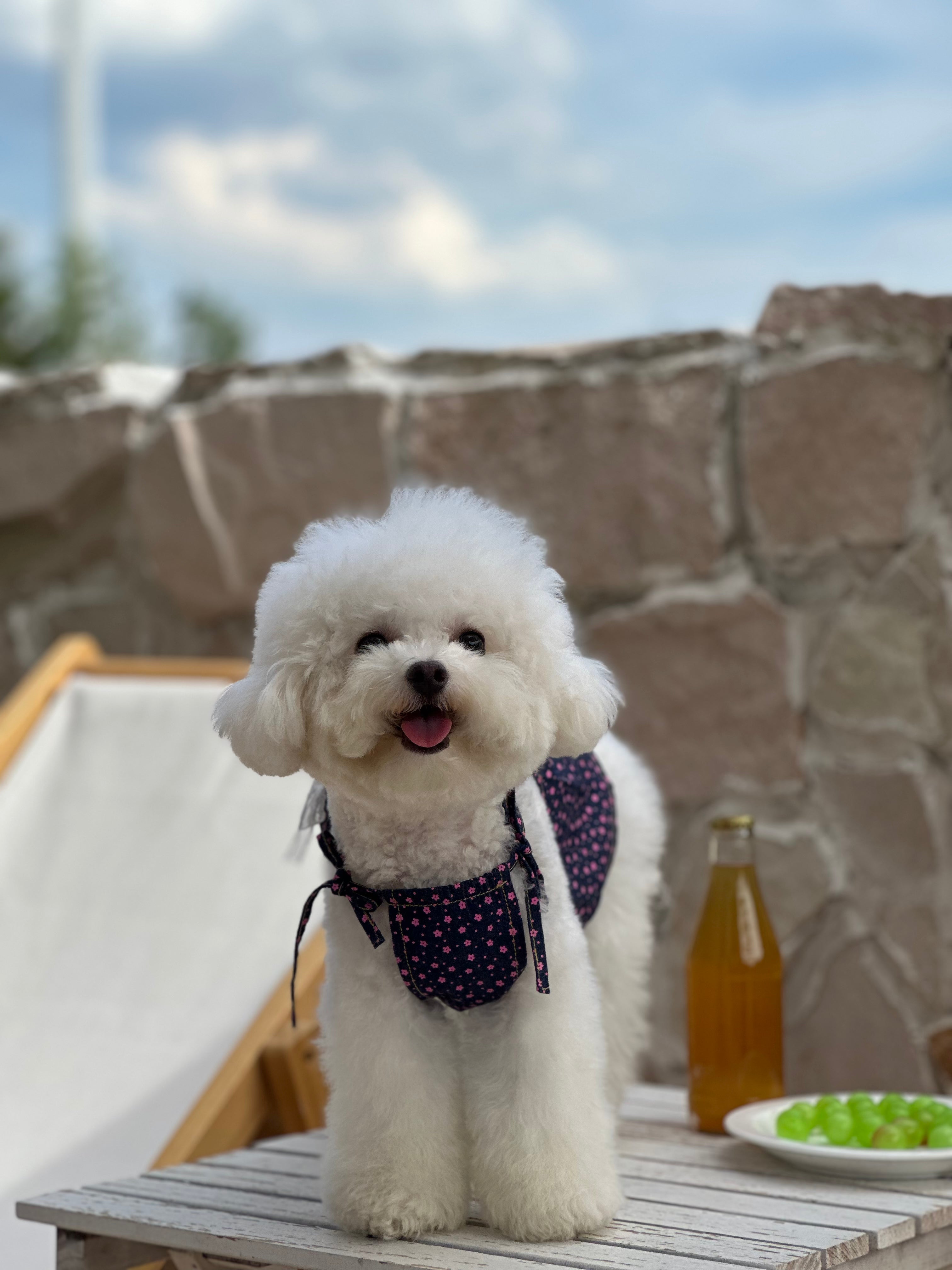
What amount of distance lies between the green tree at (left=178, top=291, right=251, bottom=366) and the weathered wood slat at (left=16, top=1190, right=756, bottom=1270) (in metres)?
11.2

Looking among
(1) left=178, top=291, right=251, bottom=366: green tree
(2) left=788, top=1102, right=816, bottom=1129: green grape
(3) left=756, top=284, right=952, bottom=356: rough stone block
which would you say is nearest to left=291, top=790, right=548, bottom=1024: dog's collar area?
(2) left=788, top=1102, right=816, bottom=1129: green grape

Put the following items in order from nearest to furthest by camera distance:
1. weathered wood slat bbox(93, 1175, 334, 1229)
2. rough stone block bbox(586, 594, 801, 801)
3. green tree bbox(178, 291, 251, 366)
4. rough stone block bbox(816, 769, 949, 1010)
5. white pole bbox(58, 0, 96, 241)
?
weathered wood slat bbox(93, 1175, 334, 1229) → rough stone block bbox(816, 769, 949, 1010) → rough stone block bbox(586, 594, 801, 801) → white pole bbox(58, 0, 96, 241) → green tree bbox(178, 291, 251, 366)

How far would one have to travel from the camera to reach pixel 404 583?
1.18 m

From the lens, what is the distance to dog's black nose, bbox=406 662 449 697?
112 centimetres

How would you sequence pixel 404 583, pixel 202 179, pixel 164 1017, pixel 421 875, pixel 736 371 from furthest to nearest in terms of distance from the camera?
pixel 202 179, pixel 736 371, pixel 164 1017, pixel 421 875, pixel 404 583

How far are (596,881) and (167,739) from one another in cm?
114

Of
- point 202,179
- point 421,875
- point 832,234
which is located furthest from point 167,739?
point 202,179

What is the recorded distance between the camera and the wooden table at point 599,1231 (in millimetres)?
1194

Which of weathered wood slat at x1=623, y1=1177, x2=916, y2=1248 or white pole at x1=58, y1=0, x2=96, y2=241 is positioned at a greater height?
white pole at x1=58, y1=0, x2=96, y2=241

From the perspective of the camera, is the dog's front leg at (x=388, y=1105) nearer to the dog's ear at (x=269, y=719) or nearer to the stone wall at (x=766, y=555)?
the dog's ear at (x=269, y=719)

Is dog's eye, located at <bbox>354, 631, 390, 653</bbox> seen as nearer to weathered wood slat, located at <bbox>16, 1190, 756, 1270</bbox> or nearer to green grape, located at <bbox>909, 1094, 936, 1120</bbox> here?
weathered wood slat, located at <bbox>16, 1190, 756, 1270</bbox>

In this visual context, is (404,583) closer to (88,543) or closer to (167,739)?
(167,739)

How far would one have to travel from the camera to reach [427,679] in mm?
1122

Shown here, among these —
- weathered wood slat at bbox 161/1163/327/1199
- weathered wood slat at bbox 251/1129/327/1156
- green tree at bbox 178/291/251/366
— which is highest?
green tree at bbox 178/291/251/366
